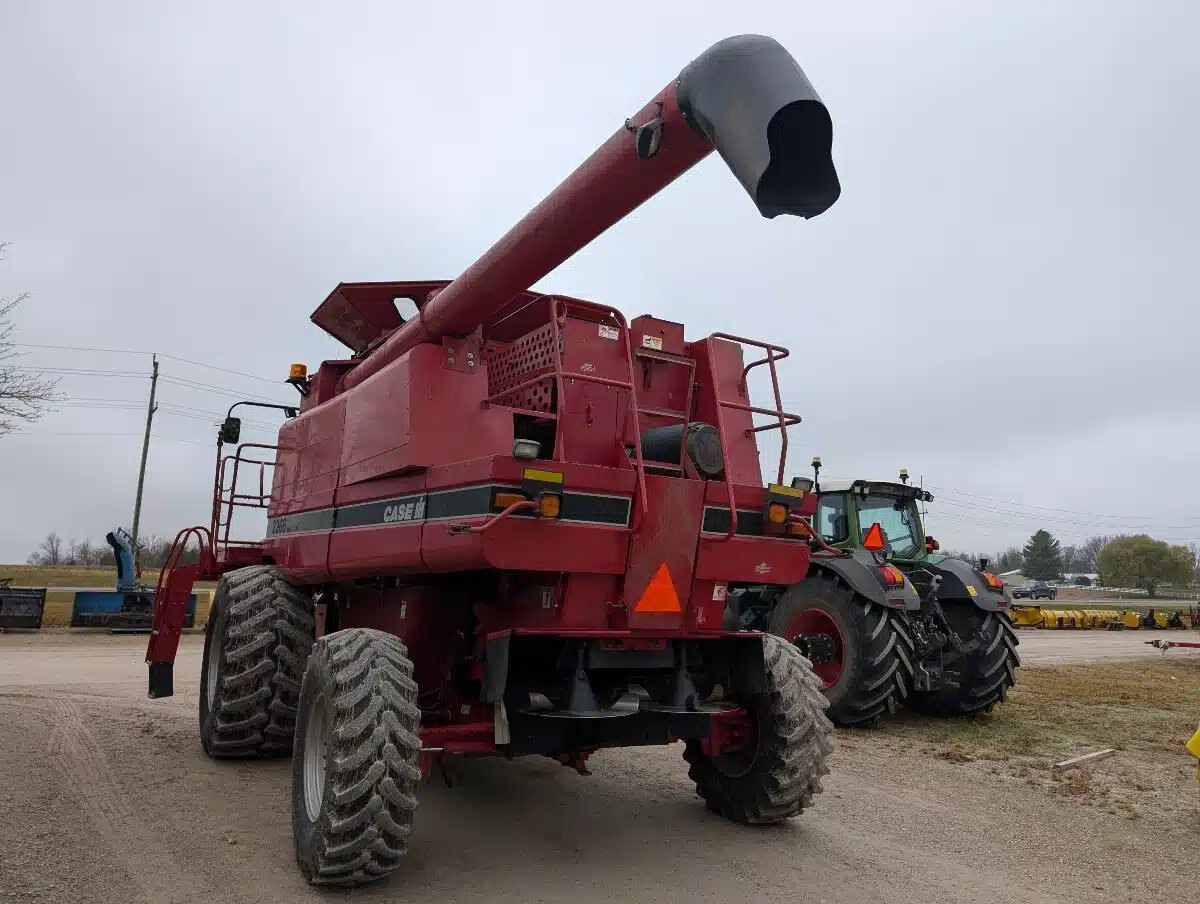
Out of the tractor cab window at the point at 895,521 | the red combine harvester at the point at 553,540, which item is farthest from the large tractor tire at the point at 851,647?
the red combine harvester at the point at 553,540

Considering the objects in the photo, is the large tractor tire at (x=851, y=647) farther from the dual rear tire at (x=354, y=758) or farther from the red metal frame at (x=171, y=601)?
the red metal frame at (x=171, y=601)

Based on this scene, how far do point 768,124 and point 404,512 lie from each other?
8.92ft

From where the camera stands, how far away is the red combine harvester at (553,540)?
11.5 feet

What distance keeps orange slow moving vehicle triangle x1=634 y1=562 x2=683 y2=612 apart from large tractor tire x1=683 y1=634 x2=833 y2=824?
0.84 m

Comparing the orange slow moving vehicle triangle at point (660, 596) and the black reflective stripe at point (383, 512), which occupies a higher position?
the black reflective stripe at point (383, 512)

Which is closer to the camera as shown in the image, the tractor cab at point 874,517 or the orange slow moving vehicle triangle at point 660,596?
the orange slow moving vehicle triangle at point 660,596

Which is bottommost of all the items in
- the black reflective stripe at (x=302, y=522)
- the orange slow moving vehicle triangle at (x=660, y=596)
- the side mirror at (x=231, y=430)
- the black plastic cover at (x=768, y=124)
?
the orange slow moving vehicle triangle at (x=660, y=596)

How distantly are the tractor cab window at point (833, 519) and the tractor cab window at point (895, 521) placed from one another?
0.19 meters

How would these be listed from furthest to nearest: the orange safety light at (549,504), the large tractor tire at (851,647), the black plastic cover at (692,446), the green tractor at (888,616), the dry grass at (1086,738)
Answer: the green tractor at (888,616), the large tractor tire at (851,647), the dry grass at (1086,738), the black plastic cover at (692,446), the orange safety light at (549,504)

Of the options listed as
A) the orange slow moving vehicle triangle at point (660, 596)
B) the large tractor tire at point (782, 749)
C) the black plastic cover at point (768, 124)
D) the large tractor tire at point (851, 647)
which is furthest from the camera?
the large tractor tire at point (851, 647)

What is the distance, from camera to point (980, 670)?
8711mm

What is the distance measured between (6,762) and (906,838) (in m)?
5.70

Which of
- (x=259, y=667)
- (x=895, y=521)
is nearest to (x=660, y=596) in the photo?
(x=259, y=667)

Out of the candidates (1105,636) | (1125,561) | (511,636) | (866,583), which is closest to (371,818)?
(511,636)
